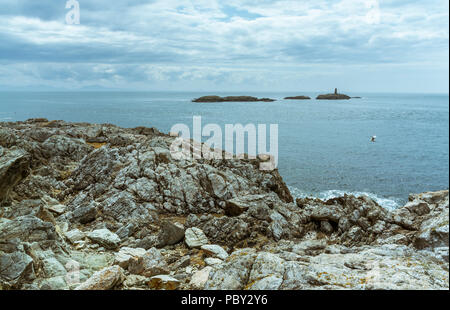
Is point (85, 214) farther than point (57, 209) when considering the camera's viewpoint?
No

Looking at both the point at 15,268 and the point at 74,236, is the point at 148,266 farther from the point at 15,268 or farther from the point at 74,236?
the point at 74,236

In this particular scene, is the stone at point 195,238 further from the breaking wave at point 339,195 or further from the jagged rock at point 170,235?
the breaking wave at point 339,195

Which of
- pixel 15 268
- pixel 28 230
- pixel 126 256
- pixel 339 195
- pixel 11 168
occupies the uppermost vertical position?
pixel 11 168

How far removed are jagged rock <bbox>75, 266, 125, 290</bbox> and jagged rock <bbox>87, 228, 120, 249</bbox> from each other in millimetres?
4209

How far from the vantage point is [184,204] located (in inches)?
645

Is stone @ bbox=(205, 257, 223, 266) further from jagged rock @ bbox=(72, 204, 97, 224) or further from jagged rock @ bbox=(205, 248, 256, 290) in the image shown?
jagged rock @ bbox=(72, 204, 97, 224)

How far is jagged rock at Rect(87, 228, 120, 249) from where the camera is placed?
39.1ft

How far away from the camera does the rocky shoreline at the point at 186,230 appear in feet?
22.9

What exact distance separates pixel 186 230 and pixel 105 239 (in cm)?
310

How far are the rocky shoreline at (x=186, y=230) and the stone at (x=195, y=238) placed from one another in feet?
0.14

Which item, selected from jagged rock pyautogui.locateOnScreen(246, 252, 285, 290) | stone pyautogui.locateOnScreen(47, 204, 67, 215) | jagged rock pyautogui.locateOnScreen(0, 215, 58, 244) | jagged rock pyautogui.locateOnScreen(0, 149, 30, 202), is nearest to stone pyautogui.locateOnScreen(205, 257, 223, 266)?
jagged rock pyautogui.locateOnScreen(246, 252, 285, 290)

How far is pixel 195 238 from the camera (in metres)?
12.4

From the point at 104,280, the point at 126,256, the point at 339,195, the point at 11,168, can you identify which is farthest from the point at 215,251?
the point at 339,195

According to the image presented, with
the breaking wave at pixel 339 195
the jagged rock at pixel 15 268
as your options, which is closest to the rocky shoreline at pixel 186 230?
the jagged rock at pixel 15 268
